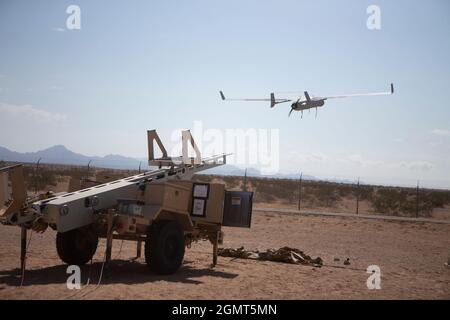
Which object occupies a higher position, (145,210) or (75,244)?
(145,210)

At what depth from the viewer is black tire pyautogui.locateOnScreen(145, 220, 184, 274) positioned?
27.7 ft

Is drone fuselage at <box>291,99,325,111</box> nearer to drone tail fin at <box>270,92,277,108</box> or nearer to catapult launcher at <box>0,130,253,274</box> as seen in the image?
drone tail fin at <box>270,92,277,108</box>

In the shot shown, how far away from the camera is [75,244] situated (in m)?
9.45

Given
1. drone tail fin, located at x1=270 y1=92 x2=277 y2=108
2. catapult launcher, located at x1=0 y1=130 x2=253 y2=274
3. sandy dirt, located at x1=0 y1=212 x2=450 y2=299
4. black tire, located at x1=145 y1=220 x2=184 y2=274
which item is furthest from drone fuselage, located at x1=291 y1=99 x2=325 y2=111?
black tire, located at x1=145 y1=220 x2=184 y2=274

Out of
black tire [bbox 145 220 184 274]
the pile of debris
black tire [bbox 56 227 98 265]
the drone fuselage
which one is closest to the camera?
black tire [bbox 145 220 184 274]

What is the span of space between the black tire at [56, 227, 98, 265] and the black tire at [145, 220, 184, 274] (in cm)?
142

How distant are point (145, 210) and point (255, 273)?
2624 millimetres

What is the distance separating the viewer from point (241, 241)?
47.5 feet

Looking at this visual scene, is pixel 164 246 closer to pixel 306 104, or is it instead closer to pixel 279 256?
pixel 279 256

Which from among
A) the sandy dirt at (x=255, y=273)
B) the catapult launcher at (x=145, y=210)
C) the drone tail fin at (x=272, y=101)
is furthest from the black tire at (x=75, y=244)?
the drone tail fin at (x=272, y=101)

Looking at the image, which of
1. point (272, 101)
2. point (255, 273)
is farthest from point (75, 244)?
point (272, 101)

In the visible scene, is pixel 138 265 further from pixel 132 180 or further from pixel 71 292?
pixel 71 292
